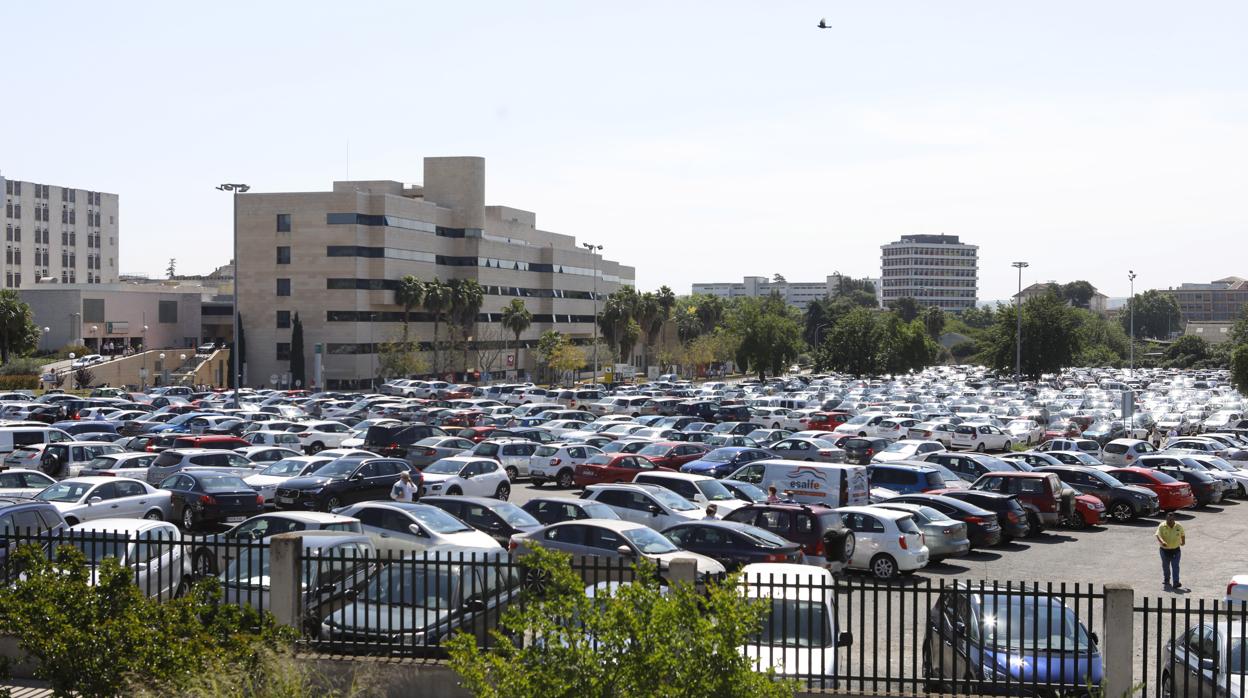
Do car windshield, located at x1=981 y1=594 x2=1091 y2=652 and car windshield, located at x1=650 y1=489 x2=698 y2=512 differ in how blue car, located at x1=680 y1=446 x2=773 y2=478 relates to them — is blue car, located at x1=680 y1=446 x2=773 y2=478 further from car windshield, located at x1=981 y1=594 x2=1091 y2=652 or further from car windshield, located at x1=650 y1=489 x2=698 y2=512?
car windshield, located at x1=981 y1=594 x2=1091 y2=652

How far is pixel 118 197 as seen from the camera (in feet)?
477

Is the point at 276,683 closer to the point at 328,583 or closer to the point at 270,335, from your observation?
the point at 328,583

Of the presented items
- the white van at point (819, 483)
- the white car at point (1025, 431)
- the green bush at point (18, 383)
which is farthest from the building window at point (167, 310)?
the white van at point (819, 483)

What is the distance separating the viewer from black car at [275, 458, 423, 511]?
84.4ft

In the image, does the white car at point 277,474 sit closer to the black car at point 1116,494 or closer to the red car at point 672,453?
the red car at point 672,453

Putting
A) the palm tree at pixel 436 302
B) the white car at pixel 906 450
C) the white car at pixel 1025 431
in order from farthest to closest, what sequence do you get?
the palm tree at pixel 436 302 → the white car at pixel 1025 431 → the white car at pixel 906 450

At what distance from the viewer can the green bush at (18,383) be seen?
71750 mm

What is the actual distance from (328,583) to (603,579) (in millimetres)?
3205

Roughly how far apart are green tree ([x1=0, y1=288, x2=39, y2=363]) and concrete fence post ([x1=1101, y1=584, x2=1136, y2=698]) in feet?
269

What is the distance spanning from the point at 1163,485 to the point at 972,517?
1069cm

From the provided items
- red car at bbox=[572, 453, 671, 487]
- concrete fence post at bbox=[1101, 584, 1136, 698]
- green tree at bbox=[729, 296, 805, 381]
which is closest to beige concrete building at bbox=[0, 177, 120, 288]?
green tree at bbox=[729, 296, 805, 381]

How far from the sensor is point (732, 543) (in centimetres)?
1814

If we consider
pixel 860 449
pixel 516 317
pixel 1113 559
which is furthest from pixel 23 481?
pixel 516 317

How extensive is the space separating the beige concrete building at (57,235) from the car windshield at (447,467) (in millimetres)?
110486
